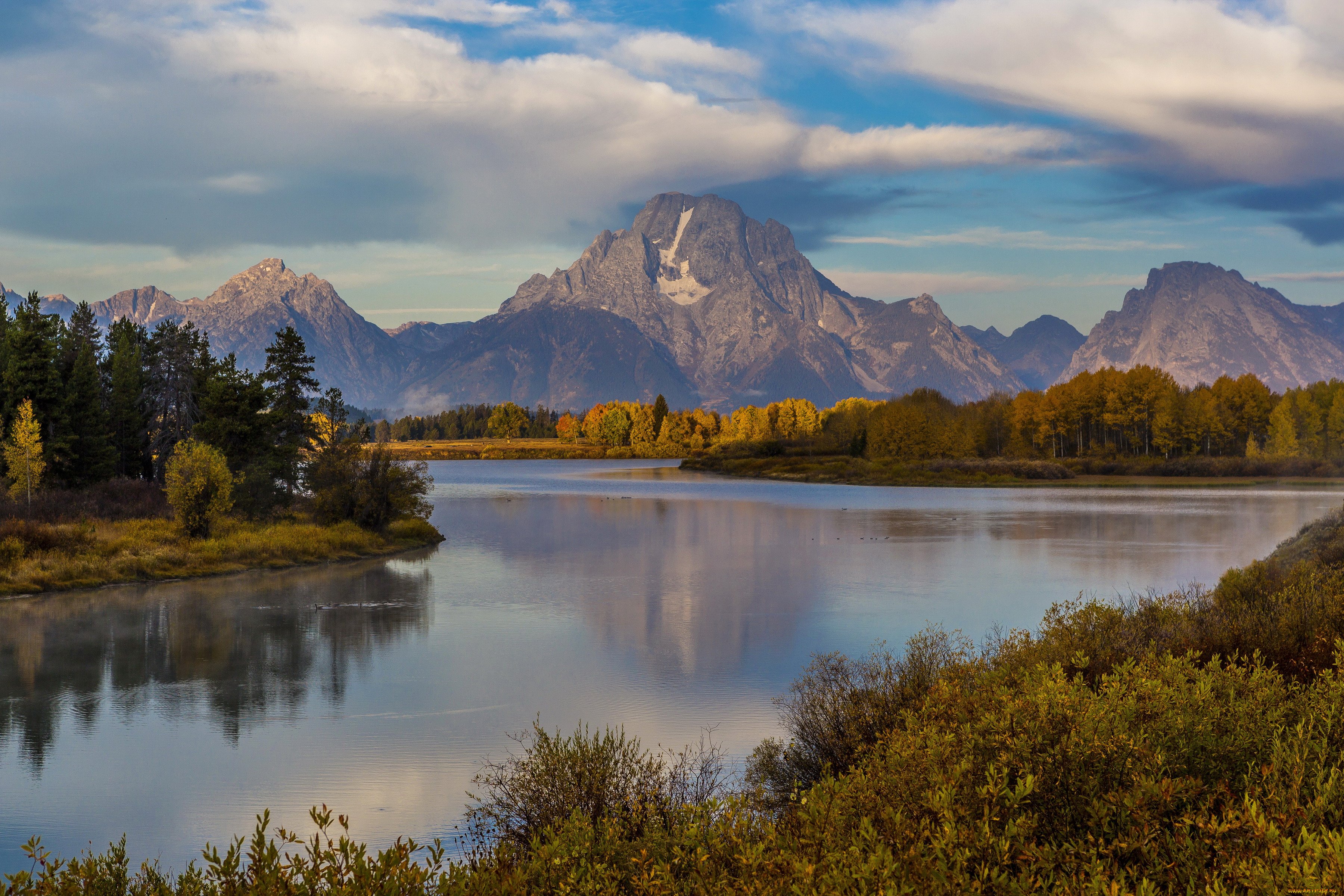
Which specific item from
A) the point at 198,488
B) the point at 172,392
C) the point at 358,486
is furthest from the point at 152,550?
the point at 172,392

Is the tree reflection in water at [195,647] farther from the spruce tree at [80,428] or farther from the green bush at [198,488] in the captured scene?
the spruce tree at [80,428]

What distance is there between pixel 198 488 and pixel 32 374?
16.8 metres

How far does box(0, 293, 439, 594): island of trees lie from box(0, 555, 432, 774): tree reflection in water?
3.06 metres

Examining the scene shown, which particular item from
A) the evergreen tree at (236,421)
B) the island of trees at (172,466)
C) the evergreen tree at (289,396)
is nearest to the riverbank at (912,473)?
the evergreen tree at (289,396)

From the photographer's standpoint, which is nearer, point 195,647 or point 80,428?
point 195,647

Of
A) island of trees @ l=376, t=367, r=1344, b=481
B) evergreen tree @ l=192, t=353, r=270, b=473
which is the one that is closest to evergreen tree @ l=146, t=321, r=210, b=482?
evergreen tree @ l=192, t=353, r=270, b=473

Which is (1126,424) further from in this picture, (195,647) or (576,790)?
(576,790)

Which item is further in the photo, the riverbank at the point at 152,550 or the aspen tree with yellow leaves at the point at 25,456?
the aspen tree with yellow leaves at the point at 25,456

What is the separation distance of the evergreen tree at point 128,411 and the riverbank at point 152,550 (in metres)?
18.6

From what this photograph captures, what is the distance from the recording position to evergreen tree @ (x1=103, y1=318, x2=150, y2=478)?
52.4m

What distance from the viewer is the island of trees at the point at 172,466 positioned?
30.8 metres

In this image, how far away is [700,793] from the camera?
32.4 ft

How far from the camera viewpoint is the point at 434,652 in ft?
67.1

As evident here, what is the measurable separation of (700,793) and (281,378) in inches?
1804
